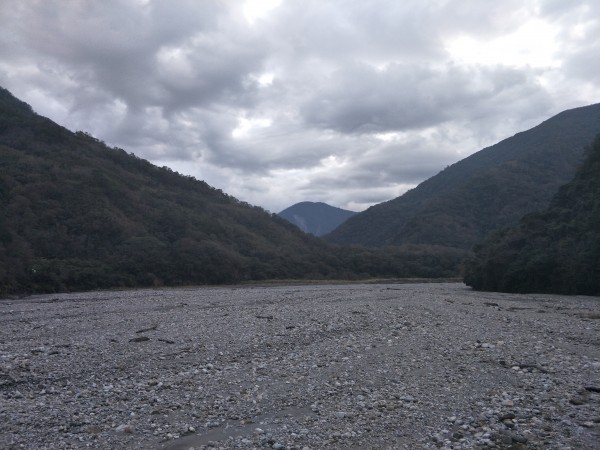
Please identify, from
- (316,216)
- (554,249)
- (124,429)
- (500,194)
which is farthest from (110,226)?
(316,216)

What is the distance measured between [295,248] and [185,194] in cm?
1909

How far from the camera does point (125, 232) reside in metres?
61.2

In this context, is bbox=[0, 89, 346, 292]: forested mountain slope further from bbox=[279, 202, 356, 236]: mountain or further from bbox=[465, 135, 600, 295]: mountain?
bbox=[279, 202, 356, 236]: mountain

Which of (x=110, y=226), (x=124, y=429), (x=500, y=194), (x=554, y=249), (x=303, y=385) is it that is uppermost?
(x=500, y=194)

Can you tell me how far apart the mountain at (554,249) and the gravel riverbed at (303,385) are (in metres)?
18.2

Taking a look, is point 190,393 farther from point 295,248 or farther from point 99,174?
point 295,248

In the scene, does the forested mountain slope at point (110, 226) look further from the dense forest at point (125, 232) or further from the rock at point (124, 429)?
the rock at point (124, 429)

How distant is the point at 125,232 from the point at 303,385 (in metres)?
54.0

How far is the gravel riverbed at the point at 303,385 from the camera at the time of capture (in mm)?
8008

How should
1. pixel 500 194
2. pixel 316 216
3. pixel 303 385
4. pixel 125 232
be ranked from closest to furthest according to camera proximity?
1. pixel 303 385
2. pixel 125 232
3. pixel 500 194
4. pixel 316 216

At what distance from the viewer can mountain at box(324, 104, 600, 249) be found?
326 ft

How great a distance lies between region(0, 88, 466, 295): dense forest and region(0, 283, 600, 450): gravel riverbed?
27.5 m

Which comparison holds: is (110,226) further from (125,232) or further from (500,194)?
(500,194)

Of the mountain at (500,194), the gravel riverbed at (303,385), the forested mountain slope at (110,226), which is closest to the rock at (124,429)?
the gravel riverbed at (303,385)
